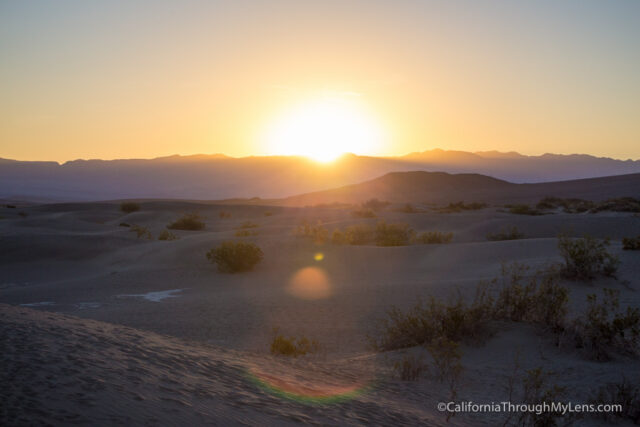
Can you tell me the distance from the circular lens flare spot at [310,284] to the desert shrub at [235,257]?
1.85m

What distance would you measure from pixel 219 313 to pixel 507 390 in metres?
6.23

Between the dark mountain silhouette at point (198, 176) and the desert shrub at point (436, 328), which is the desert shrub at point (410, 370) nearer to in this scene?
the desert shrub at point (436, 328)

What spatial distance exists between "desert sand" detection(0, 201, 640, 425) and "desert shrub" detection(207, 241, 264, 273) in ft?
1.17

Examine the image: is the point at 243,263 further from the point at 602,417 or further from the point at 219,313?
the point at 602,417

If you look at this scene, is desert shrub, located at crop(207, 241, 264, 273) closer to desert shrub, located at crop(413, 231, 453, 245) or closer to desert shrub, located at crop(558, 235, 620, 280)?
desert shrub, located at crop(413, 231, 453, 245)

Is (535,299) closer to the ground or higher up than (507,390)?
higher up

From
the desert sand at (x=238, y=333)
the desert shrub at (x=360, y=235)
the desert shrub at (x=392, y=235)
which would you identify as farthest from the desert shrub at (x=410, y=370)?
the desert shrub at (x=360, y=235)

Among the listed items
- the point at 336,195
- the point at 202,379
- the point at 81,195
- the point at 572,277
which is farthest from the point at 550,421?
the point at 81,195

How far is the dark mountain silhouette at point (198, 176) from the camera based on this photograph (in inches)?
5797

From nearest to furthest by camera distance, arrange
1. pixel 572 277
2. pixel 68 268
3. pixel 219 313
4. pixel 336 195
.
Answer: pixel 219 313, pixel 572 277, pixel 68 268, pixel 336 195

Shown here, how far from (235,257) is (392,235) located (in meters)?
8.03

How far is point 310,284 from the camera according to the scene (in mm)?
12930

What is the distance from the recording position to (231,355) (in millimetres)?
5711

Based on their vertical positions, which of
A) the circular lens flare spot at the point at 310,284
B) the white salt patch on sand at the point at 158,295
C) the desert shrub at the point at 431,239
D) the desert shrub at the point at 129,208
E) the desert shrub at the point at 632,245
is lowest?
the white salt patch on sand at the point at 158,295
